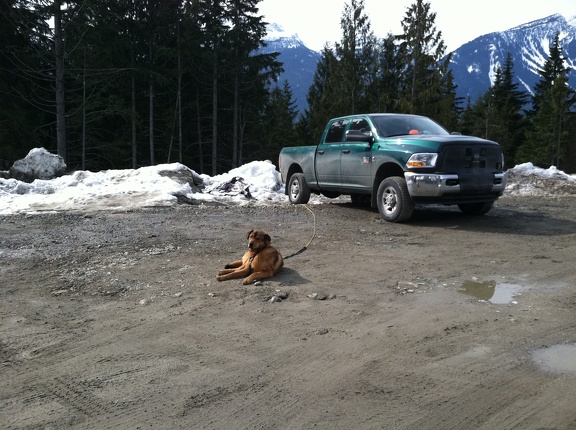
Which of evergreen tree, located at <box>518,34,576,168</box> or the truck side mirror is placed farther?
evergreen tree, located at <box>518,34,576,168</box>

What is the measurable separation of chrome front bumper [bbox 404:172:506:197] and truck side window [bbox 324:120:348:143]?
264 centimetres

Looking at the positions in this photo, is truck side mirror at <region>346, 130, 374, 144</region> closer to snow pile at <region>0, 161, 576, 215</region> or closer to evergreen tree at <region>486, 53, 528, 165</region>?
snow pile at <region>0, 161, 576, 215</region>

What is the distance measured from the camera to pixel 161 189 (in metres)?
12.7

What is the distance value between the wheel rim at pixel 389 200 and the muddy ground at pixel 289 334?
4.75 feet

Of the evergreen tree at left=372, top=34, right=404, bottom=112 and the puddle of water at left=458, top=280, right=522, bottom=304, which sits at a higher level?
the evergreen tree at left=372, top=34, right=404, bottom=112

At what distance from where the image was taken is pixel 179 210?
1070 cm

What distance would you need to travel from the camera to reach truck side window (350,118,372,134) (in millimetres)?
9867

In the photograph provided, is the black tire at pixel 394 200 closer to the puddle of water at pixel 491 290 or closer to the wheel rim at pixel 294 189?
the wheel rim at pixel 294 189

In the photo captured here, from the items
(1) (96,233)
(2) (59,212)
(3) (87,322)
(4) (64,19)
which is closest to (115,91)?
(4) (64,19)

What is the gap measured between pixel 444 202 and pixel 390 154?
1297mm

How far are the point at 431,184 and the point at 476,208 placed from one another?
1948 millimetres

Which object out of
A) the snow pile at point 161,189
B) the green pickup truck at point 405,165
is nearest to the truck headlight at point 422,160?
the green pickup truck at point 405,165

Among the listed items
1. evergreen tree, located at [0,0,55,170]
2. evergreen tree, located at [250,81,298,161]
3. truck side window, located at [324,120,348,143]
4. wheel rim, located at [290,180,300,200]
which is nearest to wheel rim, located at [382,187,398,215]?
truck side window, located at [324,120,348,143]

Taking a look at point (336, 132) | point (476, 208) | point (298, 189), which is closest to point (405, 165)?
point (476, 208)
